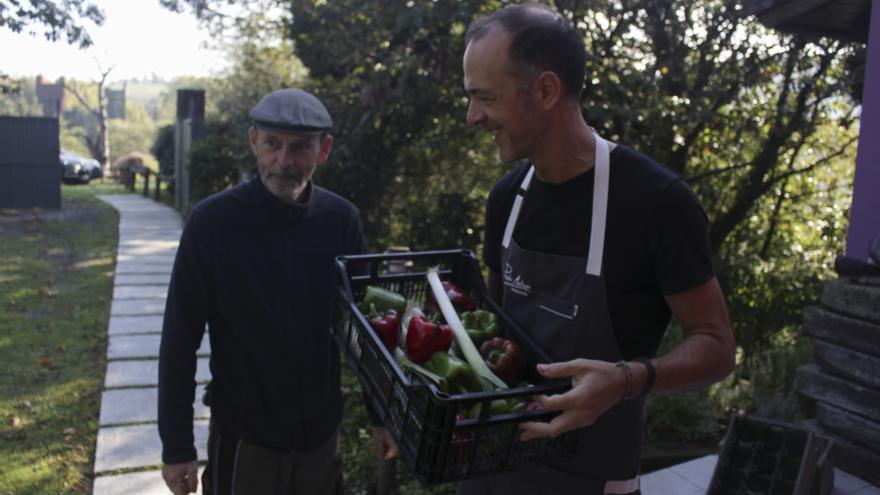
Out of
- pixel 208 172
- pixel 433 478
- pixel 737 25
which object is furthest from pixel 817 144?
pixel 208 172

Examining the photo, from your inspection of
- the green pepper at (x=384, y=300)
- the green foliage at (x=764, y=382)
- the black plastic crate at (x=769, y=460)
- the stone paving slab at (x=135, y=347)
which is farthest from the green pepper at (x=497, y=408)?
the stone paving slab at (x=135, y=347)

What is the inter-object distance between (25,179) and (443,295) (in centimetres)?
1562

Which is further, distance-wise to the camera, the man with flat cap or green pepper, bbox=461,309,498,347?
the man with flat cap

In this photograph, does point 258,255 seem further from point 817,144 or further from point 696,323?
point 817,144

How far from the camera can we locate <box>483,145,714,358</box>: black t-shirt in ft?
5.86

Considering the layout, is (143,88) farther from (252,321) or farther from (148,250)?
(252,321)

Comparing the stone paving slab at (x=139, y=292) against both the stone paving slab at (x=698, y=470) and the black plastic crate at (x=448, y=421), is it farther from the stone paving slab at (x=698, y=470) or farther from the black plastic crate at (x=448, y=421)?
the black plastic crate at (x=448, y=421)

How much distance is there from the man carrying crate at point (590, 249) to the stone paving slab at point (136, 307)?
6772 mm

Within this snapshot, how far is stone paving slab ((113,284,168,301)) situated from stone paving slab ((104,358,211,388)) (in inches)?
94.1

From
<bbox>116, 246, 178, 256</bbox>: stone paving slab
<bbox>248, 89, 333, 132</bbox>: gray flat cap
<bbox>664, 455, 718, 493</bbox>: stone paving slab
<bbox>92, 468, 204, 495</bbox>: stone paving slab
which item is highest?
<bbox>248, 89, 333, 132</bbox>: gray flat cap

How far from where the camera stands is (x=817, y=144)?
7414 mm

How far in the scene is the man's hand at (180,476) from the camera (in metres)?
2.58

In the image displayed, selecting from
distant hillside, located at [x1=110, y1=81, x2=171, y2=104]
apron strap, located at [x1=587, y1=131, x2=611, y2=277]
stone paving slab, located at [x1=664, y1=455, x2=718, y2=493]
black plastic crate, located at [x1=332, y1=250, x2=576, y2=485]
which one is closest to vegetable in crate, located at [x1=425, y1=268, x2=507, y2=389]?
black plastic crate, located at [x1=332, y1=250, x2=576, y2=485]

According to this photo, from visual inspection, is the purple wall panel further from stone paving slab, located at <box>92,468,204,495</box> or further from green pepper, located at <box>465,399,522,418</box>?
stone paving slab, located at <box>92,468,204,495</box>
